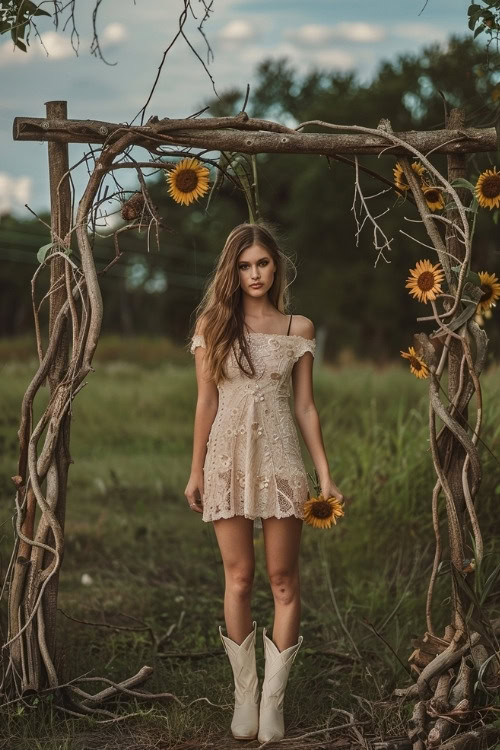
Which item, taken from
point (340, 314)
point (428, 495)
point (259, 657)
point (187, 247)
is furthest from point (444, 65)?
point (259, 657)

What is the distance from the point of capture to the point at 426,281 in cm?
301

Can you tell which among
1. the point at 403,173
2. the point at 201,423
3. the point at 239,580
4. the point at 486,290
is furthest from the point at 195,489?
the point at 403,173

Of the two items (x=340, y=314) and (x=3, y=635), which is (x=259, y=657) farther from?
(x=340, y=314)

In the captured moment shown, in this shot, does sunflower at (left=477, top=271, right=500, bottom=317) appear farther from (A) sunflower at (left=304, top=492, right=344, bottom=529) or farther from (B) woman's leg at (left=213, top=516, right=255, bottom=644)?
(B) woman's leg at (left=213, top=516, right=255, bottom=644)

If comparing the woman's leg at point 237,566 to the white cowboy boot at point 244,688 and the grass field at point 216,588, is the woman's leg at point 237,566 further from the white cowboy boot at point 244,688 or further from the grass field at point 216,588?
the grass field at point 216,588

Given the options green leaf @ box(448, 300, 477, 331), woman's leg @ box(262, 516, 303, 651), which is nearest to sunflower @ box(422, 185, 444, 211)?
green leaf @ box(448, 300, 477, 331)

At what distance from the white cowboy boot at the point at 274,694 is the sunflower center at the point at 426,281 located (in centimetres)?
122

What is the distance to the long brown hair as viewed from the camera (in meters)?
3.20

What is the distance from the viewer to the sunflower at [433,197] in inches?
125

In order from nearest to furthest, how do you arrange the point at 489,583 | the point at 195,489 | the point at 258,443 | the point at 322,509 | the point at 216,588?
the point at 489,583
the point at 322,509
the point at 258,443
the point at 195,489
the point at 216,588

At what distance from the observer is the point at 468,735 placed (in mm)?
2867

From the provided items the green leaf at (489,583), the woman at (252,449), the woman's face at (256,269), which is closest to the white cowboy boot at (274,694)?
the woman at (252,449)

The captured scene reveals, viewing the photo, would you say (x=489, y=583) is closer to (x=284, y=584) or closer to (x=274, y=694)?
(x=284, y=584)

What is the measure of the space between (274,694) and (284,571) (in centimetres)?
40
